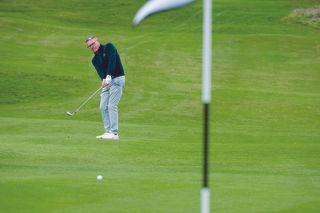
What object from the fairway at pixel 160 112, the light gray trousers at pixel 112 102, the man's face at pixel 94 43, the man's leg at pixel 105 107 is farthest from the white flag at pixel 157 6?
the man's leg at pixel 105 107

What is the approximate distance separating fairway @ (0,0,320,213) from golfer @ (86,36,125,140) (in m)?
0.59

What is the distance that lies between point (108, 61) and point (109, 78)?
40 cm

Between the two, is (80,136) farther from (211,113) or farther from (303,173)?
(211,113)

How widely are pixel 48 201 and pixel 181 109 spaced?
15865 millimetres

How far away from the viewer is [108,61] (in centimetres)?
1897

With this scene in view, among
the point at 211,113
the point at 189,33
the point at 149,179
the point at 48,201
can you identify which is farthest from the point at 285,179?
the point at 189,33

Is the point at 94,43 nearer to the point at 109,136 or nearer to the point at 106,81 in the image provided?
the point at 106,81

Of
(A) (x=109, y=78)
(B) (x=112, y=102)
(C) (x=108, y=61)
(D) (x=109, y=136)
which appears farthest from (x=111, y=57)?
(D) (x=109, y=136)

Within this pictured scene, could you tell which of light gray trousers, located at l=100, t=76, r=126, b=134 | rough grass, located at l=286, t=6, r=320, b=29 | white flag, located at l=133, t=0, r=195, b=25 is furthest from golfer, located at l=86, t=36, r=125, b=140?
rough grass, located at l=286, t=6, r=320, b=29

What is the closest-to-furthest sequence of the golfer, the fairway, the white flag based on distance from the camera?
the white flag < the fairway < the golfer

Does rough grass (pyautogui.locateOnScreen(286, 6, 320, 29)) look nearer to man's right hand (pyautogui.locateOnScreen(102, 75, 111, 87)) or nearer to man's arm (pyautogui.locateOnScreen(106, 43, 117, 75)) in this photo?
man's arm (pyautogui.locateOnScreen(106, 43, 117, 75))

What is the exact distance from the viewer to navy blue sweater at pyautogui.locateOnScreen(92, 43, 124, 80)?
741 inches

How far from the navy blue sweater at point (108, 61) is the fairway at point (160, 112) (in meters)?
1.37

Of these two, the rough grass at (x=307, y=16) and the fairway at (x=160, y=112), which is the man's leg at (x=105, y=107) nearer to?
the fairway at (x=160, y=112)
